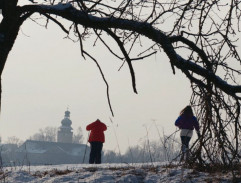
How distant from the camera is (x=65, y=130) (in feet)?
313

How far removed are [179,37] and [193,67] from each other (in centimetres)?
45

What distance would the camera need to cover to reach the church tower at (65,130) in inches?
3755

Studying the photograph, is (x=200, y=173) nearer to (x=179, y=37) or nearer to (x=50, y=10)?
(x=179, y=37)

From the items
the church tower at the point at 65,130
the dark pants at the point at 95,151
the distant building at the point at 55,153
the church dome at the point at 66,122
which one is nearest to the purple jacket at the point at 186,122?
the dark pants at the point at 95,151

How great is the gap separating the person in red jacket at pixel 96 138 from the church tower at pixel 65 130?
83337 millimetres

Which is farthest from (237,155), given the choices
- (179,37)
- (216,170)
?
(179,37)

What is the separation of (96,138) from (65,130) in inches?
3325

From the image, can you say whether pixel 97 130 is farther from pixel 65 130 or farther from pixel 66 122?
pixel 66 122

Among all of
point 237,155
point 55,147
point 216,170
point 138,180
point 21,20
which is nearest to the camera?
point 21,20

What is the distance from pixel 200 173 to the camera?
19.7ft

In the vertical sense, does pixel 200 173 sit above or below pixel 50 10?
below

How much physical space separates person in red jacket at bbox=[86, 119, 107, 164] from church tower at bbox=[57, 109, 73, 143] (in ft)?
273

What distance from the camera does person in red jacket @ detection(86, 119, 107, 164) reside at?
1202 cm

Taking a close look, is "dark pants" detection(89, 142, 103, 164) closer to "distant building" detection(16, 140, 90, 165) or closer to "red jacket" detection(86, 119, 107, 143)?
"red jacket" detection(86, 119, 107, 143)
